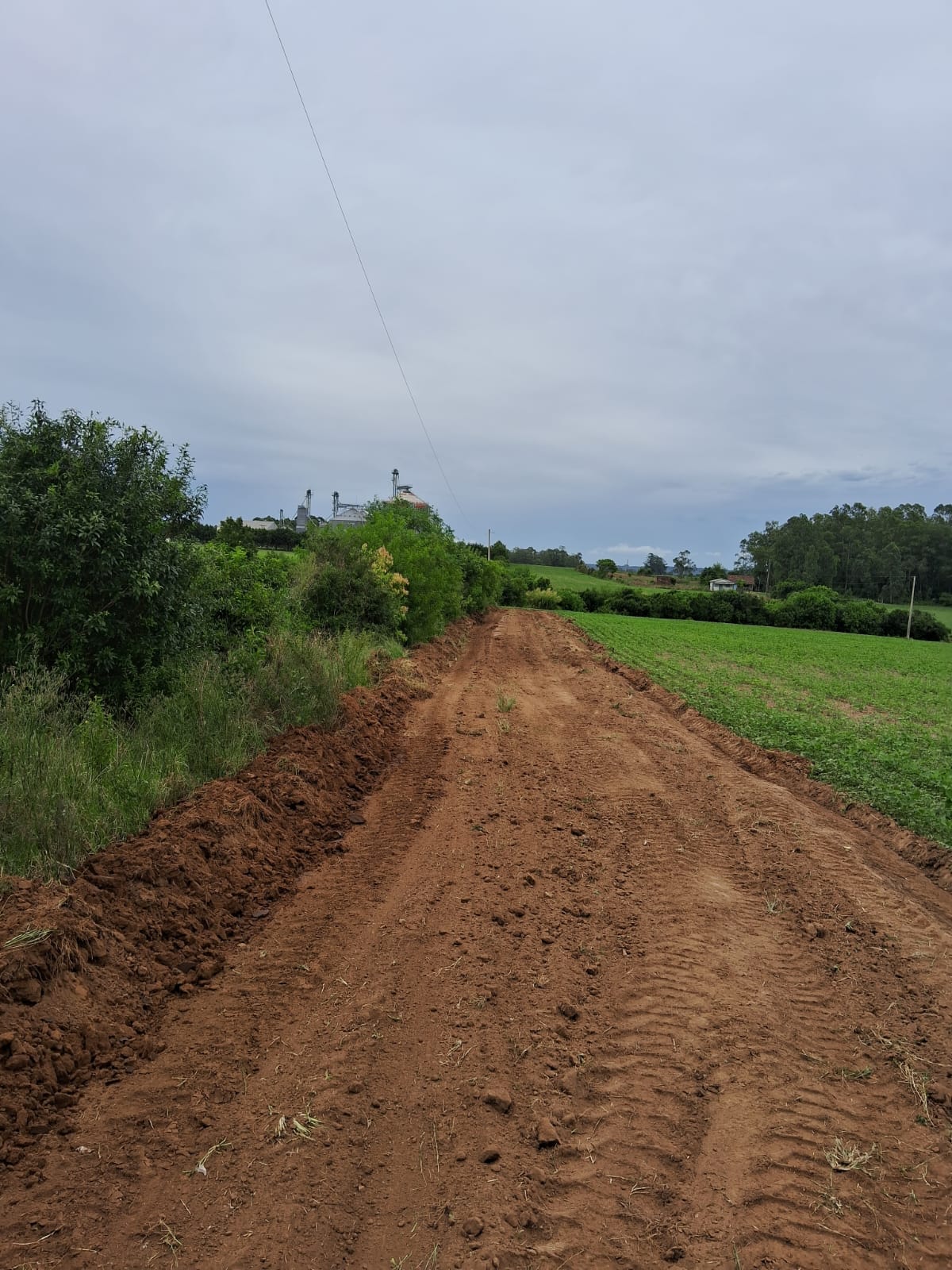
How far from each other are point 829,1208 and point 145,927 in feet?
12.2

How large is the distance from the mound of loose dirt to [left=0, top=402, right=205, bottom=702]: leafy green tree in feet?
6.38

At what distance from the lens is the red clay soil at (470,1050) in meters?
2.57

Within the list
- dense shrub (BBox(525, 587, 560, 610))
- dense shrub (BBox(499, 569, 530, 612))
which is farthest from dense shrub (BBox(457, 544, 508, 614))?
dense shrub (BBox(525, 587, 560, 610))

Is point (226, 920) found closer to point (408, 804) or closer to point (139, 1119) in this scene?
point (139, 1119)

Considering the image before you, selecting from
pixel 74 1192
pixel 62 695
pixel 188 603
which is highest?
pixel 188 603

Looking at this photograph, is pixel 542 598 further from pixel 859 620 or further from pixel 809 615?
pixel 859 620

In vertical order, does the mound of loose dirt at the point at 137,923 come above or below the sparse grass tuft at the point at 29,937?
below

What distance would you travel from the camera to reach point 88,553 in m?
6.85

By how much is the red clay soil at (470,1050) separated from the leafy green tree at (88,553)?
2186 mm

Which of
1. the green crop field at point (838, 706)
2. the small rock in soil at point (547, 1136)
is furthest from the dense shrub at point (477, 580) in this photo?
the small rock in soil at point (547, 1136)

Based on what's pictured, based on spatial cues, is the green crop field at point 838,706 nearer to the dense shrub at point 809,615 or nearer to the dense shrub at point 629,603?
the dense shrub at point 629,603

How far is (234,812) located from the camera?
19.2 ft

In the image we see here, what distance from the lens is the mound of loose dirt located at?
321 centimetres

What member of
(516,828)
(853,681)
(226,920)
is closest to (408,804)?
(516,828)
